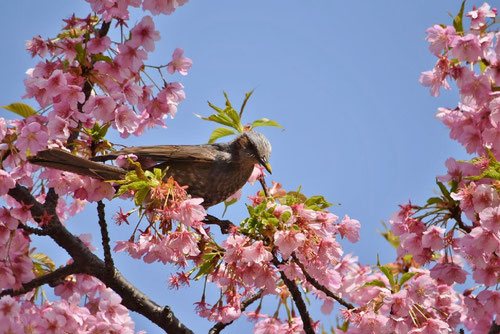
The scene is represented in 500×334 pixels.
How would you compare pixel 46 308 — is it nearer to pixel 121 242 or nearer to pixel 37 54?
pixel 121 242

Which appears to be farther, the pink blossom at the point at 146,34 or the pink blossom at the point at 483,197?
the pink blossom at the point at 146,34

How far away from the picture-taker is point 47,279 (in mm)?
4805

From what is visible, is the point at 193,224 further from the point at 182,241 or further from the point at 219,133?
the point at 219,133

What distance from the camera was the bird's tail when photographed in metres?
4.49

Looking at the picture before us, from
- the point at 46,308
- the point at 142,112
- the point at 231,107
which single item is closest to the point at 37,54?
the point at 142,112

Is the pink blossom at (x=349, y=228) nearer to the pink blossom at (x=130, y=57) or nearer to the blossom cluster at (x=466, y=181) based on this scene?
the blossom cluster at (x=466, y=181)

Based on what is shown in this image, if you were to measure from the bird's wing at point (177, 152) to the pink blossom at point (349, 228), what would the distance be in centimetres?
125

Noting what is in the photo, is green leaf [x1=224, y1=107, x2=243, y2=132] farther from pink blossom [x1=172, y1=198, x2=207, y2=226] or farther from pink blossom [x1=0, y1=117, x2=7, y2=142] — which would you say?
pink blossom [x1=0, y1=117, x2=7, y2=142]

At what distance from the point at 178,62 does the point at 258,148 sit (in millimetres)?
846

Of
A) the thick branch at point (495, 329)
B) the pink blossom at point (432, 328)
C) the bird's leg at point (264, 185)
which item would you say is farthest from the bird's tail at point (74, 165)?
the thick branch at point (495, 329)

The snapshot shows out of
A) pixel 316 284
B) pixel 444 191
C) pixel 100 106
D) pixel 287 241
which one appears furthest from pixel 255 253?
pixel 100 106

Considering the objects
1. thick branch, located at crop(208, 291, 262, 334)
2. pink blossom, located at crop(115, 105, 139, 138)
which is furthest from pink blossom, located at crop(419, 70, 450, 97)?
pink blossom, located at crop(115, 105, 139, 138)

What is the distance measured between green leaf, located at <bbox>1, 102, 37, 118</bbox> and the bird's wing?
660mm

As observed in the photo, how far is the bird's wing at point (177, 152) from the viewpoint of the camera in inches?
200
